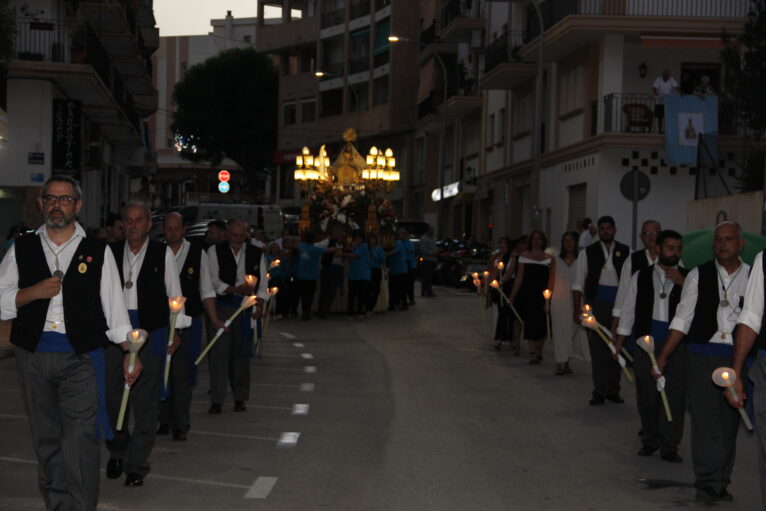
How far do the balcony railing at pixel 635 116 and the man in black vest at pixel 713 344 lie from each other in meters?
23.5

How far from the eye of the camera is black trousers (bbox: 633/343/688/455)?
10.4 m

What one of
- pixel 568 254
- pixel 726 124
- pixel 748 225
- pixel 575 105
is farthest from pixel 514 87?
pixel 568 254

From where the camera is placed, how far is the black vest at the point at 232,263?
12516 mm

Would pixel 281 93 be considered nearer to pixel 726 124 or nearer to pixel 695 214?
pixel 726 124

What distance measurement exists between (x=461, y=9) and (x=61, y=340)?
4537cm

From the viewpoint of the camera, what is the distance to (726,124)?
3222 cm

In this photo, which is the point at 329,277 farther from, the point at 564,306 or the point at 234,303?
the point at 234,303

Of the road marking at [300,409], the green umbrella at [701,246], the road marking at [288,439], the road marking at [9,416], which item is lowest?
the road marking at [300,409]

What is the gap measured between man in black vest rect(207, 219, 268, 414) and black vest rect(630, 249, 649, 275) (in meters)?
3.43

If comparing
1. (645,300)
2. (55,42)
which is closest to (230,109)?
(55,42)

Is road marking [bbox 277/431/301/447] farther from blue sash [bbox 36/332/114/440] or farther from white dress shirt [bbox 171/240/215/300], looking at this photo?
blue sash [bbox 36/332/114/440]

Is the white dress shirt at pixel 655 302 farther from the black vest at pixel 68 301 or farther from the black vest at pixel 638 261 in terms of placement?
the black vest at pixel 68 301

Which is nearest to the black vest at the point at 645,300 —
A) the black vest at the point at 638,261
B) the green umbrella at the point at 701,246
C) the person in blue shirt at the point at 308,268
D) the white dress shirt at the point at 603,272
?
the black vest at the point at 638,261

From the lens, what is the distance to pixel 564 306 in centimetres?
1703
